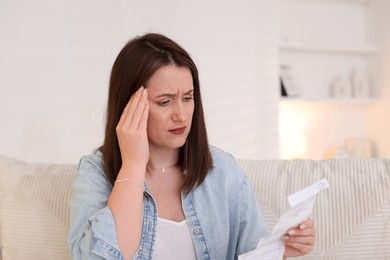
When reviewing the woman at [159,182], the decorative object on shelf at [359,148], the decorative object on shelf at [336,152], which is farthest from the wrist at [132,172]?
the decorative object on shelf at [359,148]

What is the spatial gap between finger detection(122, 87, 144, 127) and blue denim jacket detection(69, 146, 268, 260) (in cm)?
16

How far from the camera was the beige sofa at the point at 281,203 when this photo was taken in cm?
146

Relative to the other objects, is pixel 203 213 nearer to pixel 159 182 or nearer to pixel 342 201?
pixel 159 182

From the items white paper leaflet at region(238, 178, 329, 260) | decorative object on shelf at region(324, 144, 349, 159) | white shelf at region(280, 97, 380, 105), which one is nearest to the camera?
white paper leaflet at region(238, 178, 329, 260)

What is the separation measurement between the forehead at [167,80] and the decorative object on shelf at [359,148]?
241 centimetres

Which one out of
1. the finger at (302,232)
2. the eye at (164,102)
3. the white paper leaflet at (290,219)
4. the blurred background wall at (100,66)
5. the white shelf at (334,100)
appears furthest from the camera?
the white shelf at (334,100)

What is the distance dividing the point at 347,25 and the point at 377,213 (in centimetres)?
236

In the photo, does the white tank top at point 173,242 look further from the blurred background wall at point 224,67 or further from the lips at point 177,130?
the blurred background wall at point 224,67

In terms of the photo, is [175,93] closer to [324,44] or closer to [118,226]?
[118,226]

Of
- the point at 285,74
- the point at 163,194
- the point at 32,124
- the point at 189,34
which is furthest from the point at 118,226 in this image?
the point at 285,74

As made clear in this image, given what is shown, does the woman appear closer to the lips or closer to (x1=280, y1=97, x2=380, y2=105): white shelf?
the lips

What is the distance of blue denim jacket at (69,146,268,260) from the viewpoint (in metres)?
1.27

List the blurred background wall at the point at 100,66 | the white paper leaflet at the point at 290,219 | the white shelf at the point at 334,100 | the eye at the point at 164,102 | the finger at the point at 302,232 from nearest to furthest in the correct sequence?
the white paper leaflet at the point at 290,219, the finger at the point at 302,232, the eye at the point at 164,102, the blurred background wall at the point at 100,66, the white shelf at the point at 334,100

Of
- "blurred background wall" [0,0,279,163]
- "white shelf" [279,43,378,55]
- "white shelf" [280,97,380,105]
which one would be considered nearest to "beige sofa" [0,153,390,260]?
"blurred background wall" [0,0,279,163]
